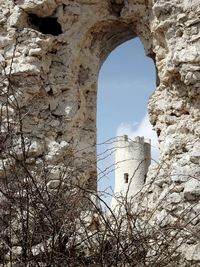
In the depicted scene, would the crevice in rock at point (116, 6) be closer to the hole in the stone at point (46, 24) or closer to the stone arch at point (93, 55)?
the stone arch at point (93, 55)

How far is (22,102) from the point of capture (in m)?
6.59

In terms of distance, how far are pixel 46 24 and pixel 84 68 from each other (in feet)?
2.92

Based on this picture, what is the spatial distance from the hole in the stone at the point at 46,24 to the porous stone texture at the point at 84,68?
0.05ft

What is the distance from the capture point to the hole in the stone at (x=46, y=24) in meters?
7.15

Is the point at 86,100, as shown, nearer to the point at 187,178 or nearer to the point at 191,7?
the point at 191,7

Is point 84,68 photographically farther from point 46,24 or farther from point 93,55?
point 46,24

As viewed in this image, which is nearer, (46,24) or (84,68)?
(46,24)

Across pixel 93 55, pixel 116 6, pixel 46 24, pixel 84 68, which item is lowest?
pixel 84 68

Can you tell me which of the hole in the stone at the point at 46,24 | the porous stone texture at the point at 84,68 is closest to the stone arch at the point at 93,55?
the porous stone texture at the point at 84,68

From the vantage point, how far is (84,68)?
7430mm

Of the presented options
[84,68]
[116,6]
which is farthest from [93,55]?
[116,6]

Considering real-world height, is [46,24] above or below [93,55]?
above

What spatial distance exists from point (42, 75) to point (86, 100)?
→ 3.08 ft

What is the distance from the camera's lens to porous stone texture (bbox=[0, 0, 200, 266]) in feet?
19.6
